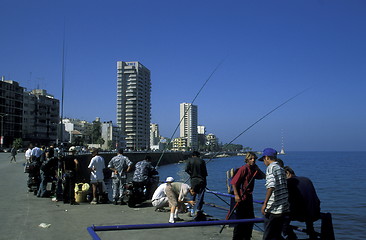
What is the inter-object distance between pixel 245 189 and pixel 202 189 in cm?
264

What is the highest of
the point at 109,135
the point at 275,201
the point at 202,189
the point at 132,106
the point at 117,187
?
the point at 132,106

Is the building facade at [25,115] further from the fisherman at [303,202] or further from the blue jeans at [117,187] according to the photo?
the fisherman at [303,202]

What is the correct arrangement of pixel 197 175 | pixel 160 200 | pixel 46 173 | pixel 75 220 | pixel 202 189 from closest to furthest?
pixel 75 220 → pixel 197 175 → pixel 202 189 → pixel 160 200 → pixel 46 173

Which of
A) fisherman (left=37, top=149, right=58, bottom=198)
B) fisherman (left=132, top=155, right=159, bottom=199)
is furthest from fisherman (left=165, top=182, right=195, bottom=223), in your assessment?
fisherman (left=37, top=149, right=58, bottom=198)

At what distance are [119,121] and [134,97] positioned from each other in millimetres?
14973

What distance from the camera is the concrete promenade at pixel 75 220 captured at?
6684 mm

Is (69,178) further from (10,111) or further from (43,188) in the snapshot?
(10,111)

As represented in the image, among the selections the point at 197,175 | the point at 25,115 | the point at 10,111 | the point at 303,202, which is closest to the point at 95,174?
the point at 197,175

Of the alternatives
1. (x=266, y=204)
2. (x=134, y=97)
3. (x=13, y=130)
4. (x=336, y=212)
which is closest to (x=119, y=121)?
(x=134, y=97)

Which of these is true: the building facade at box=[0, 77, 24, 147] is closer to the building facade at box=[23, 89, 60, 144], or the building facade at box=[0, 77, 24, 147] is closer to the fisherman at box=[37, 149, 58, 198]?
the building facade at box=[23, 89, 60, 144]

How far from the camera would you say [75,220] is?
7945mm

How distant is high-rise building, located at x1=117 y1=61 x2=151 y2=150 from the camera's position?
183375mm

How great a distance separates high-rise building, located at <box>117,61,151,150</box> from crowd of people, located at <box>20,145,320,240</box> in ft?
558

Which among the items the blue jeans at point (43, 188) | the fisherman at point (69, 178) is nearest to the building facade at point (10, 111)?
the blue jeans at point (43, 188)
